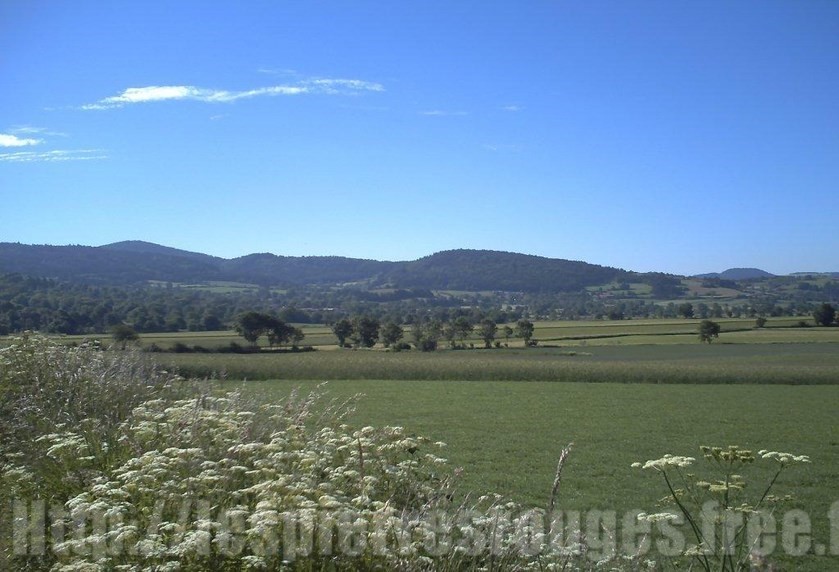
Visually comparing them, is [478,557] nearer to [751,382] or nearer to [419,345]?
[751,382]

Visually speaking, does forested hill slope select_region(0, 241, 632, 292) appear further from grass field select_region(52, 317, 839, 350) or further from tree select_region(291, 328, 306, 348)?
tree select_region(291, 328, 306, 348)

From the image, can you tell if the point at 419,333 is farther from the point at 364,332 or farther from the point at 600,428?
the point at 600,428

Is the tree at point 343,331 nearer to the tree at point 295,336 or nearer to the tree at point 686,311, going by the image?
the tree at point 295,336

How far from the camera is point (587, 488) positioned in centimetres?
1198

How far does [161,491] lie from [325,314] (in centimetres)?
7646

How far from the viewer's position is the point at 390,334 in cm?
6269

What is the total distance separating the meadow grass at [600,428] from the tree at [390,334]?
85.9 ft

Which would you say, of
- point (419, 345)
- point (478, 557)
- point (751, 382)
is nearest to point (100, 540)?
point (478, 557)

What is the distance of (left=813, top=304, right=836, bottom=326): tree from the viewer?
239 ft

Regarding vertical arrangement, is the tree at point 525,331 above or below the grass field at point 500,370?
above

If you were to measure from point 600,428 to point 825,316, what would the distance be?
65996 millimetres

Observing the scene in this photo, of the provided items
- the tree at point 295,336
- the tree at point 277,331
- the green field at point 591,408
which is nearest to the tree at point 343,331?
the tree at point 295,336

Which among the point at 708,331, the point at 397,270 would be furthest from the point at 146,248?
the point at 708,331

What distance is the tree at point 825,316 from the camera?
7275cm
